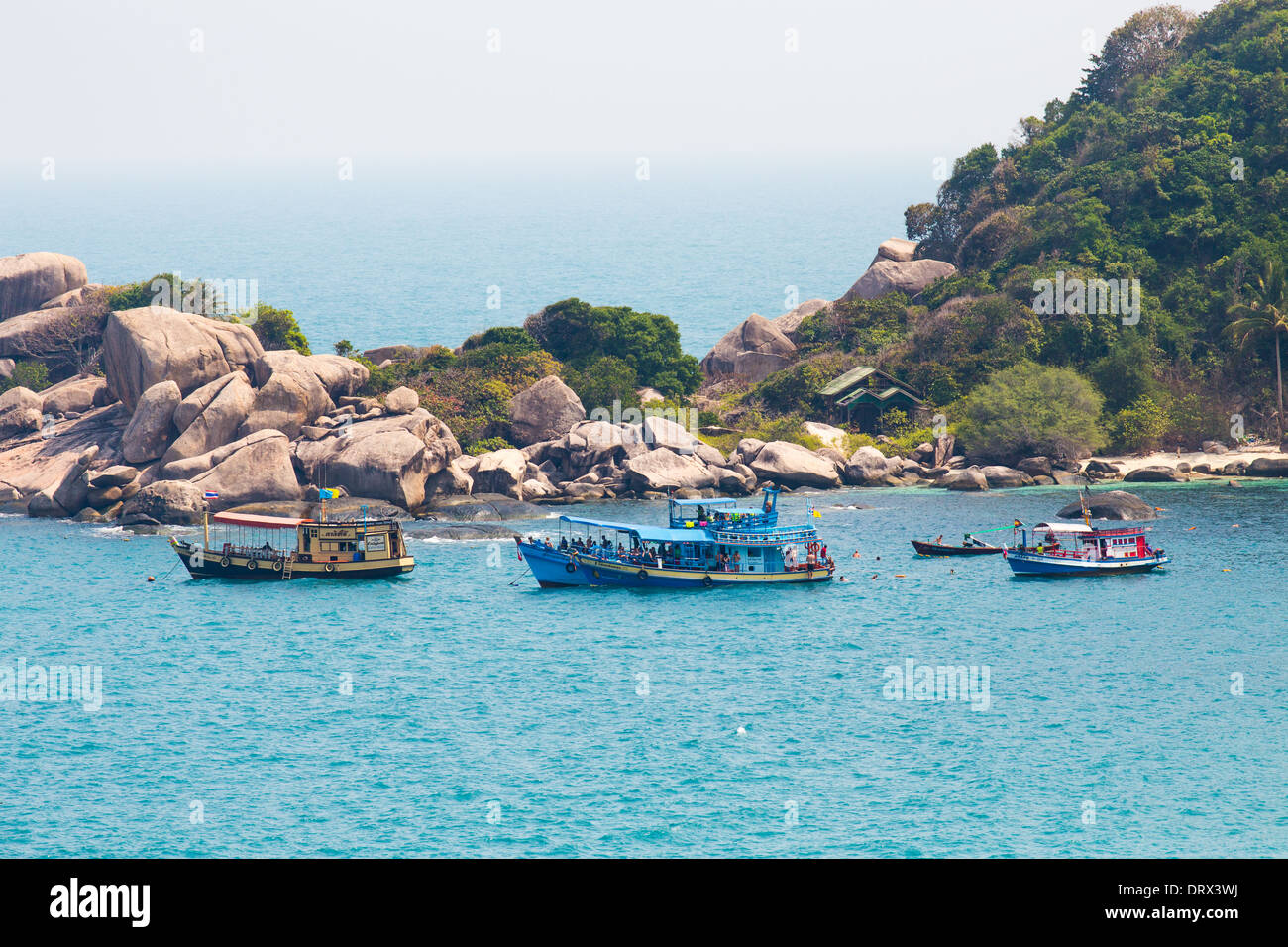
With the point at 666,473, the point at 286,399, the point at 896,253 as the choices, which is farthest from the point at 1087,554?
the point at 896,253

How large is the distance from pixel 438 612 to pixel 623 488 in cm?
2100

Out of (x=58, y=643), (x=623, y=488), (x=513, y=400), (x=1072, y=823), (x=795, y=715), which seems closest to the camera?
(x=1072, y=823)

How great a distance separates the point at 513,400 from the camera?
8800 cm

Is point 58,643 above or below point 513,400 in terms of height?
below

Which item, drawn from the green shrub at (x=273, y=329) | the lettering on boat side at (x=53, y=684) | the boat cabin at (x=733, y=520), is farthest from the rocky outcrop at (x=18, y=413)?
the boat cabin at (x=733, y=520)

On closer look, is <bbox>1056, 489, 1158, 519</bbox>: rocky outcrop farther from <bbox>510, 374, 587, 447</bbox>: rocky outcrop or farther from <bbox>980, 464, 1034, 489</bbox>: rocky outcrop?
<bbox>510, 374, 587, 447</bbox>: rocky outcrop

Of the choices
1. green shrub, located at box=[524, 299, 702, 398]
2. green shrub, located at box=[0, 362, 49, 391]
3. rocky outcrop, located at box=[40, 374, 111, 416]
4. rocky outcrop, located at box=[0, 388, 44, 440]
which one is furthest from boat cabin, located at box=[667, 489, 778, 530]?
green shrub, located at box=[0, 362, 49, 391]

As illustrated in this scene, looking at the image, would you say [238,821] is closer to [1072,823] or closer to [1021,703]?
[1072,823]

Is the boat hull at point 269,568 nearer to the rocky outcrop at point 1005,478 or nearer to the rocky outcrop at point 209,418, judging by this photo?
the rocky outcrop at point 209,418

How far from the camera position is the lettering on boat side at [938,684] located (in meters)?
49.6

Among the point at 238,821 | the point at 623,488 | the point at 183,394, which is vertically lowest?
the point at 238,821

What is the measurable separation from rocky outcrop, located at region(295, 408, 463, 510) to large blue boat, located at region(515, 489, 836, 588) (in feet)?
43.8

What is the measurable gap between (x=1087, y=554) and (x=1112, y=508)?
633 cm
